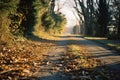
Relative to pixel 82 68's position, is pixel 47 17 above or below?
above

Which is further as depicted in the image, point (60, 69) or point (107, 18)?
point (107, 18)

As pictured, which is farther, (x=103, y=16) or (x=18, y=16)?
(x=103, y=16)

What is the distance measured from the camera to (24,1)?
27.5m

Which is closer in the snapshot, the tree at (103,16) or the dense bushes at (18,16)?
the dense bushes at (18,16)

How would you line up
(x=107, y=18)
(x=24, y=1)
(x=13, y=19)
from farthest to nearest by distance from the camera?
1. (x=107, y=18)
2. (x=24, y=1)
3. (x=13, y=19)

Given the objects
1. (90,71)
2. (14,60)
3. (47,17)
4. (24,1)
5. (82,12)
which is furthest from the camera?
(82,12)

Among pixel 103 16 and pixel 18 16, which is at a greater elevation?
pixel 103 16

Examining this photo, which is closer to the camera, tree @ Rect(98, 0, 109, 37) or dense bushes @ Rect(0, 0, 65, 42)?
dense bushes @ Rect(0, 0, 65, 42)

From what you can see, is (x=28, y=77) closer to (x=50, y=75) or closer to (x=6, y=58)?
(x=50, y=75)

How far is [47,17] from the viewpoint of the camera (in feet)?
143

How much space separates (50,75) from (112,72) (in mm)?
2875

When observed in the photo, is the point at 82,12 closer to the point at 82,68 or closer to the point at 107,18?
the point at 107,18

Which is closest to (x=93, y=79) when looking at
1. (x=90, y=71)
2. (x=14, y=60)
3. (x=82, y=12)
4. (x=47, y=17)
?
(x=90, y=71)

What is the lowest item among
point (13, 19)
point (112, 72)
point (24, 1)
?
point (112, 72)
